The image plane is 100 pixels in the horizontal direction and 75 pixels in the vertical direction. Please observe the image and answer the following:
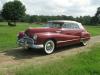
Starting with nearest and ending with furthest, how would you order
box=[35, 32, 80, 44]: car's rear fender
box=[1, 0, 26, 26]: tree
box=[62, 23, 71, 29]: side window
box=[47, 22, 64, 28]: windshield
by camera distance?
1. box=[35, 32, 80, 44]: car's rear fender
2. box=[47, 22, 64, 28]: windshield
3. box=[62, 23, 71, 29]: side window
4. box=[1, 0, 26, 26]: tree

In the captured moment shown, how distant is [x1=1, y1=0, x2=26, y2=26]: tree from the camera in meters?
69.5

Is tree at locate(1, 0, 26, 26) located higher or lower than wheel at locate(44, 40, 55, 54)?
higher

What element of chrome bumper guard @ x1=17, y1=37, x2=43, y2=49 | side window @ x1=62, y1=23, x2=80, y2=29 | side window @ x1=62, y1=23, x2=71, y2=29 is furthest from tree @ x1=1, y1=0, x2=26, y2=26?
chrome bumper guard @ x1=17, y1=37, x2=43, y2=49

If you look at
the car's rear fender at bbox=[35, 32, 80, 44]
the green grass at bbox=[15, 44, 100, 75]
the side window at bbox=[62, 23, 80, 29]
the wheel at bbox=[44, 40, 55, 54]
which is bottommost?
the green grass at bbox=[15, 44, 100, 75]

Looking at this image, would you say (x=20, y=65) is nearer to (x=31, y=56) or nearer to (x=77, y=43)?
(x=31, y=56)

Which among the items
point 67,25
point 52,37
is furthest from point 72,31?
point 52,37

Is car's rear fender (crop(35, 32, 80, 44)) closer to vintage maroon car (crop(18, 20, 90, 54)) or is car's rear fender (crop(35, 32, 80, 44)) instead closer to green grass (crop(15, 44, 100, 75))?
vintage maroon car (crop(18, 20, 90, 54))

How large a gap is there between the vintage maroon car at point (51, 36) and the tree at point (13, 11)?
5712cm

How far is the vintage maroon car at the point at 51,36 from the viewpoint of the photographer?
10.3m

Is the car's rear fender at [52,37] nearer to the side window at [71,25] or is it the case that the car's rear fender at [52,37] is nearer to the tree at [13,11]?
the side window at [71,25]

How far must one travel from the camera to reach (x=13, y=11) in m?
70.0

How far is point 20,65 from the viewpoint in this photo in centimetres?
828

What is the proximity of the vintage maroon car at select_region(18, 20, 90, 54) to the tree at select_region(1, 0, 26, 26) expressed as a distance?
57.1 meters

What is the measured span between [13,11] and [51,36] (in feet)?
200
